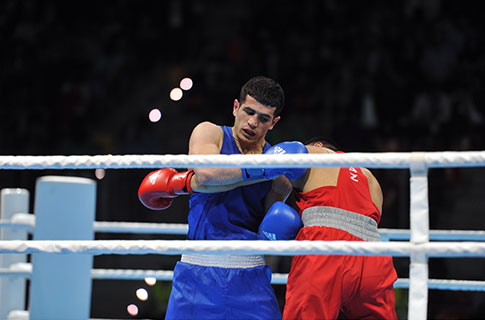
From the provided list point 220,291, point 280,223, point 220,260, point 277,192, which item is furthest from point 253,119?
point 220,291

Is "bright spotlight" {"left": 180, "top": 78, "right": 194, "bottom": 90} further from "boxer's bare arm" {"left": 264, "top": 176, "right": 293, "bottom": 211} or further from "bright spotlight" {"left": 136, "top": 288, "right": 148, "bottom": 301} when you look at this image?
"boxer's bare arm" {"left": 264, "top": 176, "right": 293, "bottom": 211}

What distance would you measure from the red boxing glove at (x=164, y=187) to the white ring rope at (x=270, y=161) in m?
0.42

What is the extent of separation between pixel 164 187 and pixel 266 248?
662 millimetres

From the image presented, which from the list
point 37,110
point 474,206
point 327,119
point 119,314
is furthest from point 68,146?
point 474,206

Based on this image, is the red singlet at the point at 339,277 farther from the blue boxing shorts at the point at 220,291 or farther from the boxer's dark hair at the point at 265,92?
the boxer's dark hair at the point at 265,92

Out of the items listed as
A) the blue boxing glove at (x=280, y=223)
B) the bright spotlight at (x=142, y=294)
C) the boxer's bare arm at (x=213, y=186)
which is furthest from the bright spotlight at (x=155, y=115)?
the blue boxing glove at (x=280, y=223)

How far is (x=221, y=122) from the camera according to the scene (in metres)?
6.18

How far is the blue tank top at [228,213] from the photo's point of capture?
2209 mm

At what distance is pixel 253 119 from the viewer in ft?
7.34

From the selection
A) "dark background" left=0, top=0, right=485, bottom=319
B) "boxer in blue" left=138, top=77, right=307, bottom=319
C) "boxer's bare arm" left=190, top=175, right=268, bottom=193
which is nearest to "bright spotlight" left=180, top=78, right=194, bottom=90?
"dark background" left=0, top=0, right=485, bottom=319

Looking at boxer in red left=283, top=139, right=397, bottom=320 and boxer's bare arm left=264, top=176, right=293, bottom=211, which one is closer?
boxer in red left=283, top=139, right=397, bottom=320

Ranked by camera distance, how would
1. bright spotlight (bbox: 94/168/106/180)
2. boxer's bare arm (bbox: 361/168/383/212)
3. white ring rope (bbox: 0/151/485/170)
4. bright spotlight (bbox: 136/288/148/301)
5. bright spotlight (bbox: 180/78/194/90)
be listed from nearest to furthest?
white ring rope (bbox: 0/151/485/170)
boxer's bare arm (bbox: 361/168/383/212)
bright spotlight (bbox: 136/288/148/301)
bright spotlight (bbox: 94/168/106/180)
bright spotlight (bbox: 180/78/194/90)

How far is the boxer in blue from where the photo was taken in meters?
2.09

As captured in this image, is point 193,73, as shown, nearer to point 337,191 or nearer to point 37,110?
point 37,110
